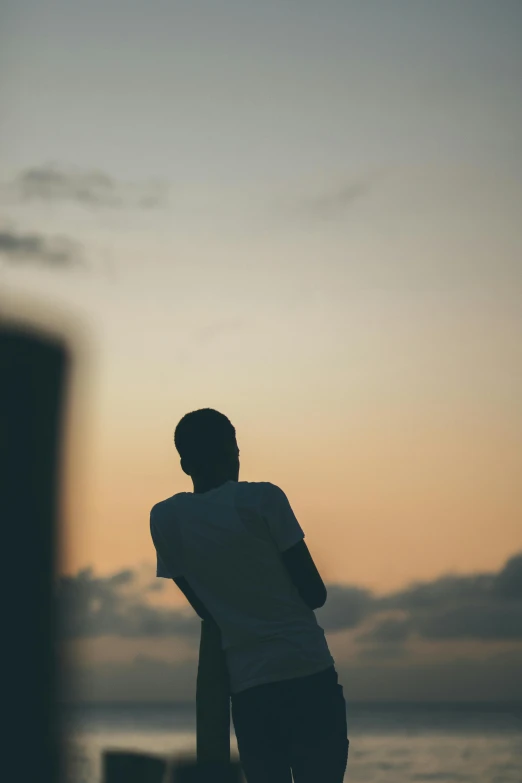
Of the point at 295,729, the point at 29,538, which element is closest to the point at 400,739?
the point at 29,538

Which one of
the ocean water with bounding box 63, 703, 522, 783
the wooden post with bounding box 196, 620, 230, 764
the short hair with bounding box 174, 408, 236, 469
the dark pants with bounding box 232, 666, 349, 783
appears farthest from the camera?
the ocean water with bounding box 63, 703, 522, 783

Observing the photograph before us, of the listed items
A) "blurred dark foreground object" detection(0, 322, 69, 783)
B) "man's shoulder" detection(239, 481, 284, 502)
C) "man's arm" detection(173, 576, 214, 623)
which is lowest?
"man's arm" detection(173, 576, 214, 623)

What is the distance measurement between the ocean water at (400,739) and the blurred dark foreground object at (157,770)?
8.47 m

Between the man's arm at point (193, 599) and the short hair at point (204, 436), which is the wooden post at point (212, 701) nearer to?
the man's arm at point (193, 599)

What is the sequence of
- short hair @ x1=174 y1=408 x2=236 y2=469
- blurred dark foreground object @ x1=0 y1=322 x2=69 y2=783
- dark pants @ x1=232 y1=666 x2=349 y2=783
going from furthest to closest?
blurred dark foreground object @ x1=0 y1=322 x2=69 y2=783 < short hair @ x1=174 y1=408 x2=236 y2=469 < dark pants @ x1=232 y1=666 x2=349 y2=783

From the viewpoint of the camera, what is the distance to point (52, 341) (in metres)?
15.4

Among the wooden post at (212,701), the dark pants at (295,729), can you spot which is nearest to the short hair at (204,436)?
the wooden post at (212,701)

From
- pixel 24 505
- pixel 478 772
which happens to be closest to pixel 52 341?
pixel 24 505

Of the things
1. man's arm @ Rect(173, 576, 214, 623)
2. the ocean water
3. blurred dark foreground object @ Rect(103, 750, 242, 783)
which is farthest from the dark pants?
the ocean water

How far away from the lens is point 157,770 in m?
1.55

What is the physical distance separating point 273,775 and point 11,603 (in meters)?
11.6

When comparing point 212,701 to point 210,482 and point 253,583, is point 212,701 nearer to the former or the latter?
point 253,583

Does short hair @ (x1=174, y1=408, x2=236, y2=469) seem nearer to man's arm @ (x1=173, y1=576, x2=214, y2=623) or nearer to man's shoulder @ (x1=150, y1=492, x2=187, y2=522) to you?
man's shoulder @ (x1=150, y1=492, x2=187, y2=522)

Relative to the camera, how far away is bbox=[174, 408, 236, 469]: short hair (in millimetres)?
2445
